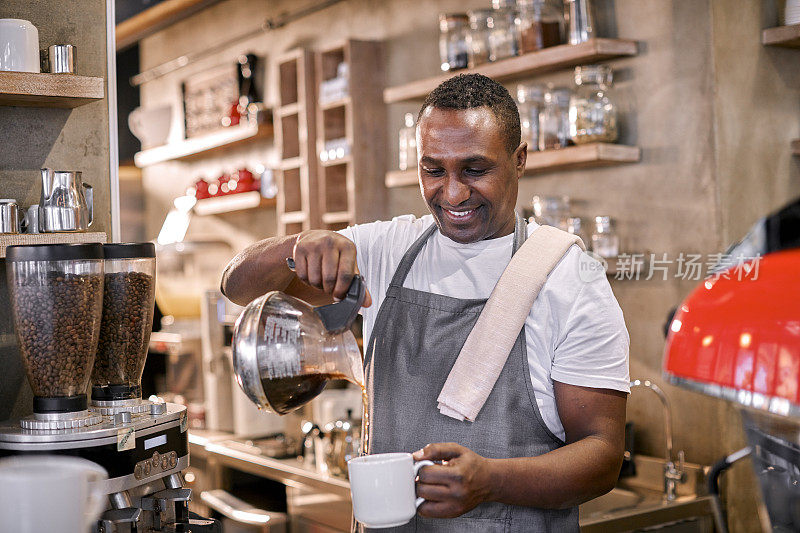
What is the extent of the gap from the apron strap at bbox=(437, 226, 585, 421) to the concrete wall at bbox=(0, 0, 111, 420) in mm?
891

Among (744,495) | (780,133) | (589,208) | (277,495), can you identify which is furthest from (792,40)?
(277,495)

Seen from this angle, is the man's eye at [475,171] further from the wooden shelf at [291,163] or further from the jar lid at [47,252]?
the wooden shelf at [291,163]

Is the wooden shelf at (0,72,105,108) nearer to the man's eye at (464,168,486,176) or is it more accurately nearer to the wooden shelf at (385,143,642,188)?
the man's eye at (464,168,486,176)

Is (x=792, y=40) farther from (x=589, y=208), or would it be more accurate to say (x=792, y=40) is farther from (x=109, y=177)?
(x=109, y=177)

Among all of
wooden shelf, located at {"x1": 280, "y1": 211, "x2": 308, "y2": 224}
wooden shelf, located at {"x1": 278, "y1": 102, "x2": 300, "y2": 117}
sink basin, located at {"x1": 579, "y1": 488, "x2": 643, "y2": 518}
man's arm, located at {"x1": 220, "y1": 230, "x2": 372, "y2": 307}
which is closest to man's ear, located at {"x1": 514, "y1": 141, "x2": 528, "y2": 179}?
man's arm, located at {"x1": 220, "y1": 230, "x2": 372, "y2": 307}

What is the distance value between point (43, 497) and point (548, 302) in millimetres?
933

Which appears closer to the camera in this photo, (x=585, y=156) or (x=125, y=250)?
(x=125, y=250)

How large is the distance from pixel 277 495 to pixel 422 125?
2736 mm

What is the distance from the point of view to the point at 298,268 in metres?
1.42

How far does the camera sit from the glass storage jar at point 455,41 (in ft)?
11.0

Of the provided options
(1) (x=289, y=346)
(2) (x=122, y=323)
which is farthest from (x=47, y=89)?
(1) (x=289, y=346)

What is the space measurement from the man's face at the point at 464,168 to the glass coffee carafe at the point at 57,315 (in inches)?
23.1

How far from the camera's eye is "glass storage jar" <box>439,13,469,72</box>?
3.34 m

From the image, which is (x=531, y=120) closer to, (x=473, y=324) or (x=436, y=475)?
(x=473, y=324)
